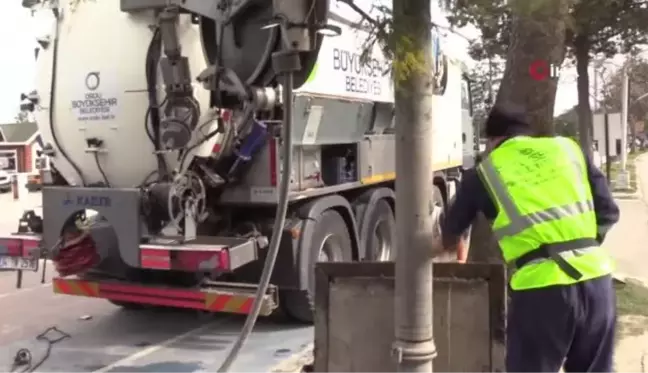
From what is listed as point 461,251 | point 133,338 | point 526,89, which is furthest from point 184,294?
point 526,89

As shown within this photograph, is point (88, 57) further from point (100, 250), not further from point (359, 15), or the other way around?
point (359, 15)

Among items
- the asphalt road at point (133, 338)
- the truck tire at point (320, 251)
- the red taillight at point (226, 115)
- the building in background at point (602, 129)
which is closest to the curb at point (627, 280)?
the truck tire at point (320, 251)

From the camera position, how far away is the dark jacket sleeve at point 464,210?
11.4 ft

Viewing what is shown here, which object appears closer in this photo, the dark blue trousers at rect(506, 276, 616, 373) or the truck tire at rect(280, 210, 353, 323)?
the dark blue trousers at rect(506, 276, 616, 373)

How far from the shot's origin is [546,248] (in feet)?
10.9

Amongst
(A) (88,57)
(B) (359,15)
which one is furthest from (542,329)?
(A) (88,57)

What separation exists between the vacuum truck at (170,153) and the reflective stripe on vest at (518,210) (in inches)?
79.8

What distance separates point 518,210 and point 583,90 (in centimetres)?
1231

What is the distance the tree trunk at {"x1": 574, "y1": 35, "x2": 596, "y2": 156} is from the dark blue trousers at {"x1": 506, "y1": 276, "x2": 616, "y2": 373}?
8500 mm

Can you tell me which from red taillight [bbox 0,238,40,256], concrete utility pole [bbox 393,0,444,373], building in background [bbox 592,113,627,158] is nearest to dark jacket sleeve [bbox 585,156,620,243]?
concrete utility pole [bbox 393,0,444,373]

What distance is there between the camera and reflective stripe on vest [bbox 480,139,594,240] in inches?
131

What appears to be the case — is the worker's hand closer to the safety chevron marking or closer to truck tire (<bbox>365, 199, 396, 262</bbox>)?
the safety chevron marking

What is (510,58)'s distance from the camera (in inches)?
236

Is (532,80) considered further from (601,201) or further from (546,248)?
(546,248)
